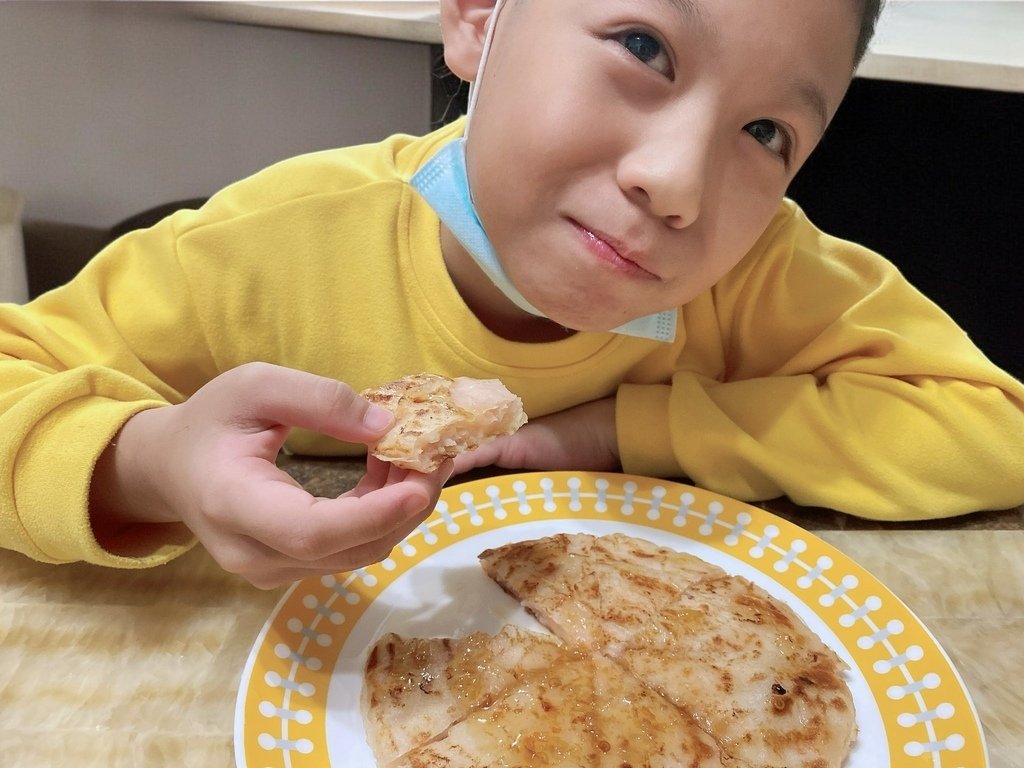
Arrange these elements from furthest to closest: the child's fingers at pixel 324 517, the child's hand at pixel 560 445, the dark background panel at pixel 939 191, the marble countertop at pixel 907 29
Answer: the dark background panel at pixel 939 191, the marble countertop at pixel 907 29, the child's hand at pixel 560 445, the child's fingers at pixel 324 517

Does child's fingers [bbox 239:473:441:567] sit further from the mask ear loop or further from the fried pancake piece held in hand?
the mask ear loop

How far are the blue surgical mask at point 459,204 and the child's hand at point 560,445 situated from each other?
0.19 metres

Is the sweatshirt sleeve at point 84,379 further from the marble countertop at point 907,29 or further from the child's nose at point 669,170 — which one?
the marble countertop at point 907,29

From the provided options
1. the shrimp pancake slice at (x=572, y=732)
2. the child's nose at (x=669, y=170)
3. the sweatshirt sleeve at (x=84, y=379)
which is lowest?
the shrimp pancake slice at (x=572, y=732)

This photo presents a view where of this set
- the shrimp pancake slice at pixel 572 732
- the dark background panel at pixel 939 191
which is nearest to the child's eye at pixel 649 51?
the shrimp pancake slice at pixel 572 732

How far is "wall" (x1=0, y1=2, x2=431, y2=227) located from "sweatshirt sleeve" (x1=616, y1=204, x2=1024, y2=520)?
1.86 meters

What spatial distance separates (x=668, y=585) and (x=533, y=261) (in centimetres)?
43

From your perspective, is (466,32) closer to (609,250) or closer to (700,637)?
(609,250)

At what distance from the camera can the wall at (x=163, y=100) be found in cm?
249

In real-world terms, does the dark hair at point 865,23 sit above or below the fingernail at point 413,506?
above

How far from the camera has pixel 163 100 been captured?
109 inches

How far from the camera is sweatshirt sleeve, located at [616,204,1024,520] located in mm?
1189

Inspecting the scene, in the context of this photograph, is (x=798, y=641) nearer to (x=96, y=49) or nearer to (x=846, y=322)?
(x=846, y=322)

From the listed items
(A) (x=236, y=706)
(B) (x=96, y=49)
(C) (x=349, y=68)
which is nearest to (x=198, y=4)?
(B) (x=96, y=49)
